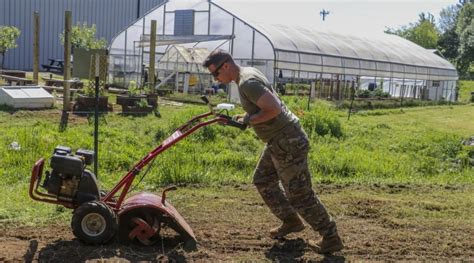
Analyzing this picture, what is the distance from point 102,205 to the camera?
5.08 m

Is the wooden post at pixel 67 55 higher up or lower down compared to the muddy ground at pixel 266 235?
higher up

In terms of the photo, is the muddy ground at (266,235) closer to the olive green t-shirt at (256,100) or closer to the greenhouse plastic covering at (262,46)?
the olive green t-shirt at (256,100)

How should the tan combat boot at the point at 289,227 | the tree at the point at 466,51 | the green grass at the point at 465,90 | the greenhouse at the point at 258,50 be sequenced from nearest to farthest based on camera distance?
the tan combat boot at the point at 289,227 → the greenhouse at the point at 258,50 → the green grass at the point at 465,90 → the tree at the point at 466,51

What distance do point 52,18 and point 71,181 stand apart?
132ft

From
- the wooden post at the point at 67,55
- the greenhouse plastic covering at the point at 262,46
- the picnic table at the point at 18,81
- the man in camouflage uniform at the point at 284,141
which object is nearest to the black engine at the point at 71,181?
the man in camouflage uniform at the point at 284,141

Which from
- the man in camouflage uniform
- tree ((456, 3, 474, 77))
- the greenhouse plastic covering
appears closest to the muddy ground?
the man in camouflage uniform

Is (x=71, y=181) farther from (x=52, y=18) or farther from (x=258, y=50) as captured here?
(x=52, y=18)

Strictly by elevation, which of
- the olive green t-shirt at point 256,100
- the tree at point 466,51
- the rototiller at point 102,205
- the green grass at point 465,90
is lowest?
the green grass at point 465,90

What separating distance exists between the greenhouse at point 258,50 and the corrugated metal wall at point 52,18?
44.8 ft

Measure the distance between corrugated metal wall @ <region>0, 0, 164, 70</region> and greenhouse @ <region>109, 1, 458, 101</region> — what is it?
44.8 ft

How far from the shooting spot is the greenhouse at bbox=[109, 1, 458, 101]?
24938mm

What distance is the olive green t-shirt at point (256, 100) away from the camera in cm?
504

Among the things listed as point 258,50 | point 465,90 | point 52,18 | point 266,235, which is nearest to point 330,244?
point 266,235

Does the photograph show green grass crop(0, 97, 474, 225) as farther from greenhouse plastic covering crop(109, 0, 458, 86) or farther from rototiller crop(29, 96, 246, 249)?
greenhouse plastic covering crop(109, 0, 458, 86)
